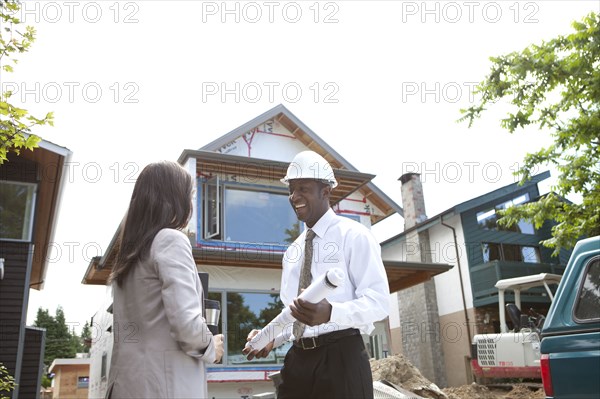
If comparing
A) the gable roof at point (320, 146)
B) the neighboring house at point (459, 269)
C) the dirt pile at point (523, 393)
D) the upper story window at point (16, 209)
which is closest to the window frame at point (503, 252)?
the neighboring house at point (459, 269)

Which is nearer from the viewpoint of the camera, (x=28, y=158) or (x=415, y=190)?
(x=28, y=158)

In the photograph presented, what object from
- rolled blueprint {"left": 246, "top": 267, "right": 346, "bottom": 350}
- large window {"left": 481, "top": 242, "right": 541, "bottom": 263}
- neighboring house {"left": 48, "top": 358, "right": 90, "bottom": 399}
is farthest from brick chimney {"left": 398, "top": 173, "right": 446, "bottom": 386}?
neighboring house {"left": 48, "top": 358, "right": 90, "bottom": 399}

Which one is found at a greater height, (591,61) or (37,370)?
(591,61)

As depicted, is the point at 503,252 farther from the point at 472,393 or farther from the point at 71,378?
the point at 71,378

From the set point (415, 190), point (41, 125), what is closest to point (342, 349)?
point (41, 125)

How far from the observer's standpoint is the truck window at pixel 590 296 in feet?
11.0

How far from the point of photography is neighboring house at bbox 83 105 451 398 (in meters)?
12.9

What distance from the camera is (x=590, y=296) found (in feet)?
11.2

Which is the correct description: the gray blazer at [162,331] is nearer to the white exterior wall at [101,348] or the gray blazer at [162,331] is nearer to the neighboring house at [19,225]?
the neighboring house at [19,225]

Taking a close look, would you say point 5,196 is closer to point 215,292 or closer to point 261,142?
point 215,292

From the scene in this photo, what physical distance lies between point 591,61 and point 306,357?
10.7 metres

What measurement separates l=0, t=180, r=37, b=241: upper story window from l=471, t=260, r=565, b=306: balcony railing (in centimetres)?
1562

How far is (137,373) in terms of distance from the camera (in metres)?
2.15

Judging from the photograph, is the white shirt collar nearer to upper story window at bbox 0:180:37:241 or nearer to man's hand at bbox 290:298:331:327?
man's hand at bbox 290:298:331:327
